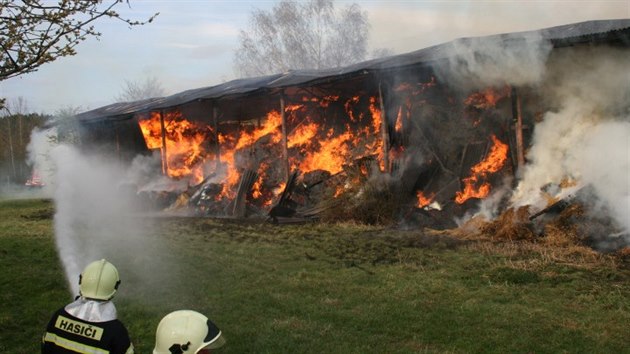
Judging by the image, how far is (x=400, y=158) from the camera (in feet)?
46.3

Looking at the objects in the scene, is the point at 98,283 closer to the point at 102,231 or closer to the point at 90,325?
the point at 90,325

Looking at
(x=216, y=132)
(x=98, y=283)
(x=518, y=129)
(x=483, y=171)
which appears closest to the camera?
(x=98, y=283)

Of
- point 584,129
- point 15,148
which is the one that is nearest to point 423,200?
point 584,129

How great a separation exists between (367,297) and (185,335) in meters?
4.24

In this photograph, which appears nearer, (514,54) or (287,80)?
(514,54)

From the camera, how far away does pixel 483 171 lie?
12945 mm

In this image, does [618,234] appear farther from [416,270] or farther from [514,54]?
[514,54]

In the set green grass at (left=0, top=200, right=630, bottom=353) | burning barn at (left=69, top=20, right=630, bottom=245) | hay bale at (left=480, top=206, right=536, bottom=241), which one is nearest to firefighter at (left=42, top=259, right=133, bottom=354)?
green grass at (left=0, top=200, right=630, bottom=353)

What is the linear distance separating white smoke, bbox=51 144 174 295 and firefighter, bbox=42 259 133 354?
326 cm

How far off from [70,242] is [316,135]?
8728mm

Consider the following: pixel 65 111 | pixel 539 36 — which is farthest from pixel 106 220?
pixel 65 111

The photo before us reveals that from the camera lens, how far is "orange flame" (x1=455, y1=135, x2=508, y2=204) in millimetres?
12852

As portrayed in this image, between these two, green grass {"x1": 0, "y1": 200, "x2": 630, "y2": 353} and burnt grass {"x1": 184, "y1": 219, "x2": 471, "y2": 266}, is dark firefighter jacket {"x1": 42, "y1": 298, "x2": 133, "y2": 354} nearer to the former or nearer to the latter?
green grass {"x1": 0, "y1": 200, "x2": 630, "y2": 353}

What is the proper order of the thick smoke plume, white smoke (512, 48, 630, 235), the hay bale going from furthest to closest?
white smoke (512, 48, 630, 235) → the hay bale → the thick smoke plume
